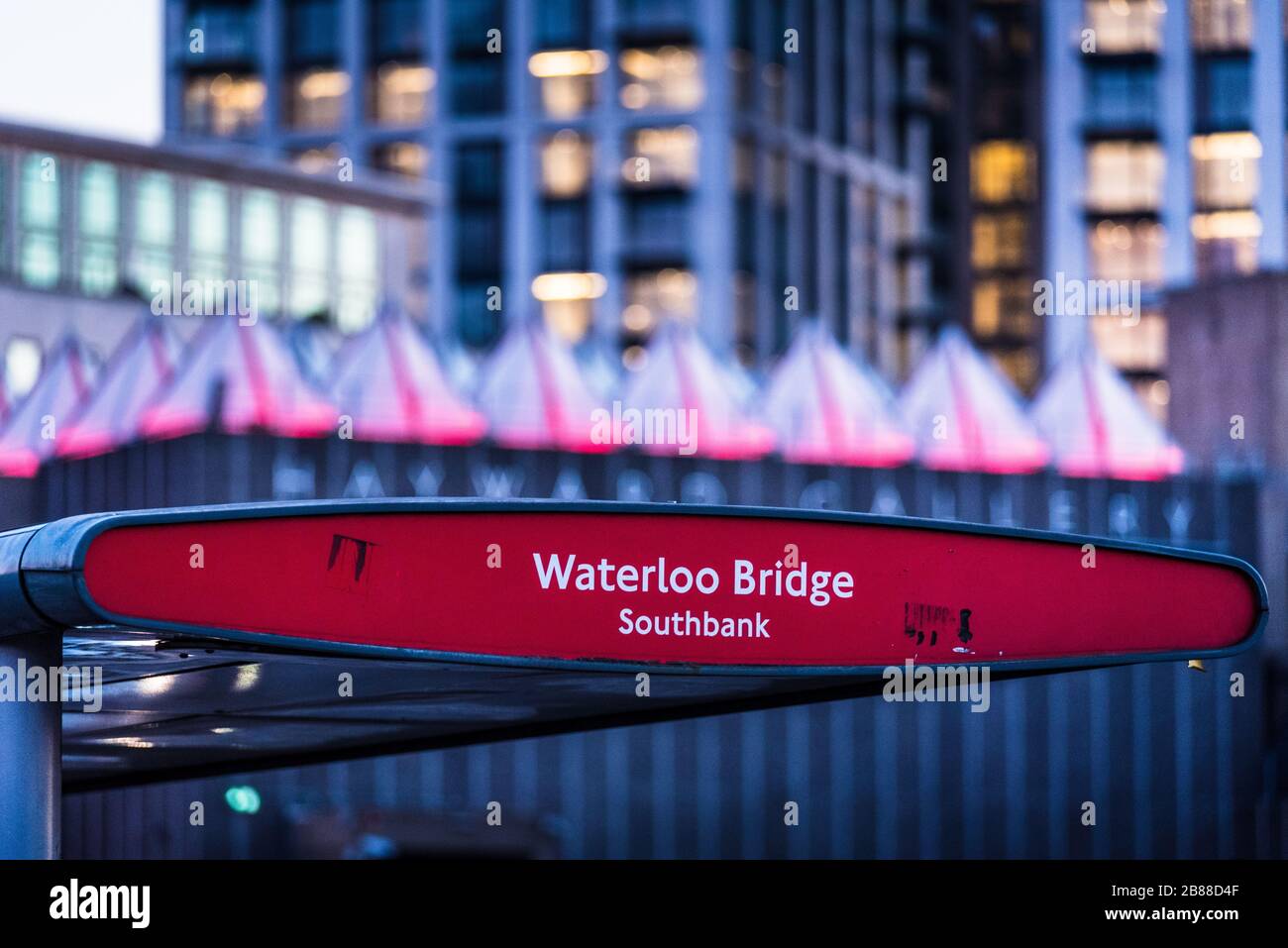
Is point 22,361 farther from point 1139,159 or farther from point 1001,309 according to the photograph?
point 1001,309

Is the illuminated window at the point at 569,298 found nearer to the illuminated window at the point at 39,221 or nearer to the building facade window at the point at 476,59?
the building facade window at the point at 476,59

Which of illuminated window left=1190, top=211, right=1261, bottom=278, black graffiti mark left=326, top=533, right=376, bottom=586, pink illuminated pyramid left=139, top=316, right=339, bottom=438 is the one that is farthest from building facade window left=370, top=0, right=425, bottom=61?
black graffiti mark left=326, top=533, right=376, bottom=586

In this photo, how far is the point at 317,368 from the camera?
3441cm

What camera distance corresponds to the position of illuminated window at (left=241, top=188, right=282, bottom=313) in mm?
61656

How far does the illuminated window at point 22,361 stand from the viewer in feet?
182

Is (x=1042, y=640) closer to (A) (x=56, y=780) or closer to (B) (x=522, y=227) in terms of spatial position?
(A) (x=56, y=780)

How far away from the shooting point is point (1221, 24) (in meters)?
79.6

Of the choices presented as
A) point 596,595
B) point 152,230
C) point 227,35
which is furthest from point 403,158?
point 596,595

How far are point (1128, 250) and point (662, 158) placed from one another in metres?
18.5

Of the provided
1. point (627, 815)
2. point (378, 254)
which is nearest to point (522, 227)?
point (378, 254)

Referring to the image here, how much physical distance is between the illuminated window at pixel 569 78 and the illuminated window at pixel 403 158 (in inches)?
184

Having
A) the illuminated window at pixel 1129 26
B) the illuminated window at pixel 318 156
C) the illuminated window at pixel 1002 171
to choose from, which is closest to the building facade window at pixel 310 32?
the illuminated window at pixel 318 156

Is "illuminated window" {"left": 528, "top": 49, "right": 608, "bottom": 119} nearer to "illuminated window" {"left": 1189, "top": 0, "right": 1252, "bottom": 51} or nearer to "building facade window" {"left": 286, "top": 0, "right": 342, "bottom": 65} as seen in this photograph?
"building facade window" {"left": 286, "top": 0, "right": 342, "bottom": 65}
